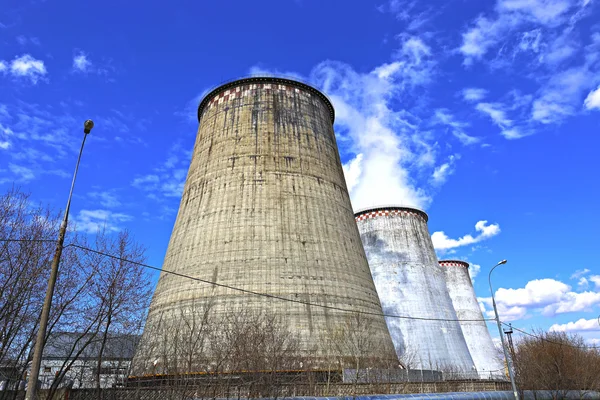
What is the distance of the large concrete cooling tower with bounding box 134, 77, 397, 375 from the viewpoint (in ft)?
51.0

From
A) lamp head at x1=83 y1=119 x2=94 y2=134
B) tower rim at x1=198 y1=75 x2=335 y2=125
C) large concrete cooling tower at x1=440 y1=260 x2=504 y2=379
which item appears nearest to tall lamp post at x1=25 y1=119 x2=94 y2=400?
lamp head at x1=83 y1=119 x2=94 y2=134

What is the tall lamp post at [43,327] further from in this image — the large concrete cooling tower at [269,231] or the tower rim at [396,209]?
the tower rim at [396,209]

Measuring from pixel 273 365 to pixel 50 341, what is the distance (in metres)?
5.36

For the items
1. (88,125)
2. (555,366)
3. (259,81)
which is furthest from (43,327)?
(555,366)

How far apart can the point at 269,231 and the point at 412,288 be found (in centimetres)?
1615

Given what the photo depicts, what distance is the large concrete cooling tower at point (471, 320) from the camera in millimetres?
35938

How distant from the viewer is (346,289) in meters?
16.6

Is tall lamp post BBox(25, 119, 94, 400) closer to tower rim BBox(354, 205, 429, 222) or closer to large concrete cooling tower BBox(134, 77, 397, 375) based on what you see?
large concrete cooling tower BBox(134, 77, 397, 375)

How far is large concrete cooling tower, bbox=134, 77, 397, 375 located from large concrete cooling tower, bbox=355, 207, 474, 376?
1139 cm

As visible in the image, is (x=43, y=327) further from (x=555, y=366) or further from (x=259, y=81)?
(x=555, y=366)

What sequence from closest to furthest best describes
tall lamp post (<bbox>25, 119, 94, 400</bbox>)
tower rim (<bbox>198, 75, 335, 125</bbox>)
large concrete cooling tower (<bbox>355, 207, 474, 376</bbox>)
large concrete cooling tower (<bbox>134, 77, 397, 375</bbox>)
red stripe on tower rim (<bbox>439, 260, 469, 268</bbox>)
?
tall lamp post (<bbox>25, 119, 94, 400</bbox>) < large concrete cooling tower (<bbox>134, 77, 397, 375</bbox>) < tower rim (<bbox>198, 75, 335, 125</bbox>) < large concrete cooling tower (<bbox>355, 207, 474, 376</bbox>) < red stripe on tower rim (<bbox>439, 260, 469, 268</bbox>)

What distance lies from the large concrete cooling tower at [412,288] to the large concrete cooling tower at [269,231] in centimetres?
1139

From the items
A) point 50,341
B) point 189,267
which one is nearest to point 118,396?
point 50,341

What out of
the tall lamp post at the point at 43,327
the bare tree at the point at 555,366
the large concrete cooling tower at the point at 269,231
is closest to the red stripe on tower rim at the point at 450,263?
the bare tree at the point at 555,366
